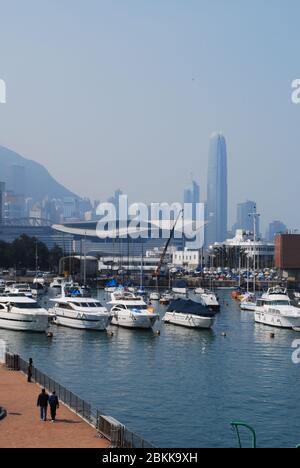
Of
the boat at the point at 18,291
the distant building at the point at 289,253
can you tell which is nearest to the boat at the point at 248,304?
the boat at the point at 18,291

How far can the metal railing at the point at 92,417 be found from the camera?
1333 cm

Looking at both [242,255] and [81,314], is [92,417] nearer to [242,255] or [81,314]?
[81,314]

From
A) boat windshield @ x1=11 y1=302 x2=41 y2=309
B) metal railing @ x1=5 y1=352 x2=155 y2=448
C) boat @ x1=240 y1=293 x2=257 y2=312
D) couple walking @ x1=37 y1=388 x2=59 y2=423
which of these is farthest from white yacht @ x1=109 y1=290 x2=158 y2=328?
couple walking @ x1=37 y1=388 x2=59 y2=423

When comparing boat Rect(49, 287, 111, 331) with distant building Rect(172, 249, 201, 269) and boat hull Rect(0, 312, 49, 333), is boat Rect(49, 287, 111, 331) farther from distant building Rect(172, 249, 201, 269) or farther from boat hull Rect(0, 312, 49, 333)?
distant building Rect(172, 249, 201, 269)

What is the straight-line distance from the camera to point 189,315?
36.8 meters

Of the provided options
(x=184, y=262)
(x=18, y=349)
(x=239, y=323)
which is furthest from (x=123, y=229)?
(x=18, y=349)

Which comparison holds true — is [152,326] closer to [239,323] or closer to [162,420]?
[239,323]

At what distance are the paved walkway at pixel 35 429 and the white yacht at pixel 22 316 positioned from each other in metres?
15.9

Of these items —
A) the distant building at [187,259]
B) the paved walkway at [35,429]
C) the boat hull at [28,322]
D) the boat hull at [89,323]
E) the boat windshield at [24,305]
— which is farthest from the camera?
the distant building at [187,259]

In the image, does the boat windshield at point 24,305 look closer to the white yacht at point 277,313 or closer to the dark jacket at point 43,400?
the white yacht at point 277,313

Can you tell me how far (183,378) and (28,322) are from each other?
12.0 meters

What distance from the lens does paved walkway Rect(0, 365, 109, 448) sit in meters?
13.6

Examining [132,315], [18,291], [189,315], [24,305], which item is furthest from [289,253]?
[24,305]
